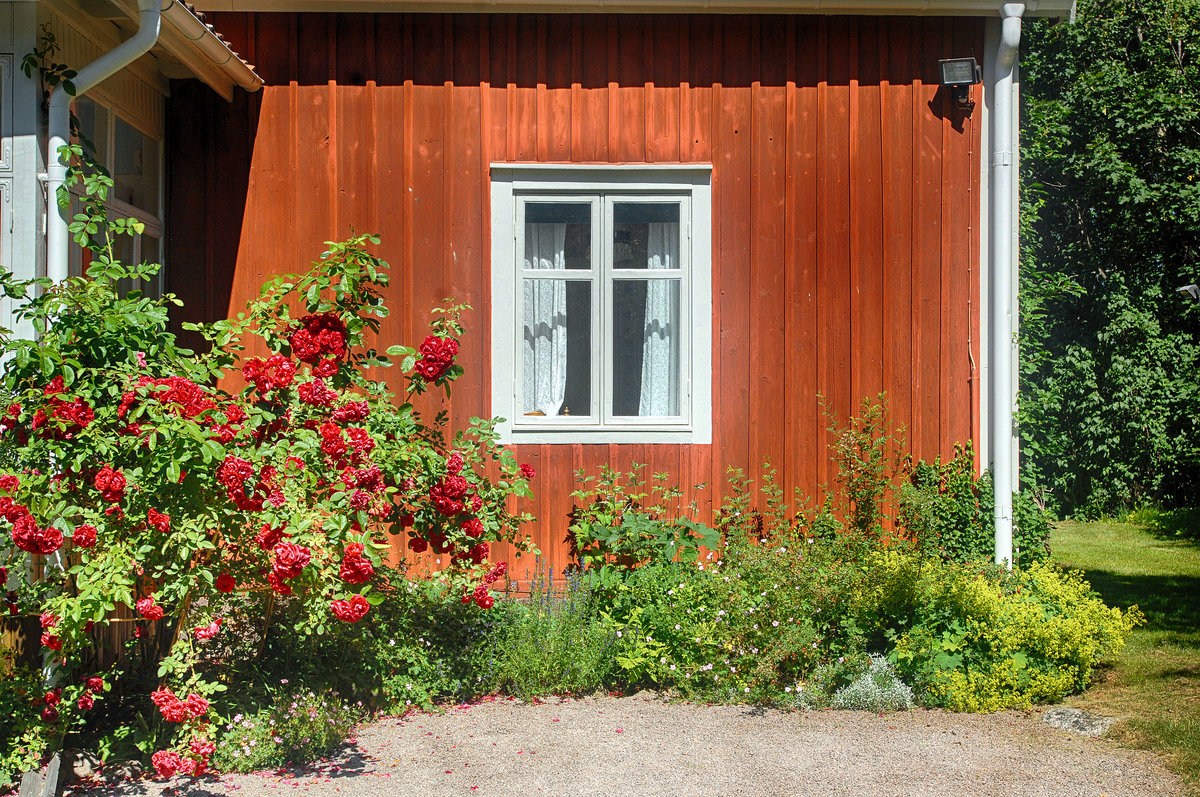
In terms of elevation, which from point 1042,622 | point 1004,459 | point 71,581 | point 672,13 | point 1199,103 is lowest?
point 1042,622

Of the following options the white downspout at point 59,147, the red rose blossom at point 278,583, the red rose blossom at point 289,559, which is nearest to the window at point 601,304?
the white downspout at point 59,147

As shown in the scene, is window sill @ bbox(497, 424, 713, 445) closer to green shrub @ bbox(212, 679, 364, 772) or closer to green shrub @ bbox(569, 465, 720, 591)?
green shrub @ bbox(569, 465, 720, 591)

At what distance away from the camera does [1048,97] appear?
12.8m

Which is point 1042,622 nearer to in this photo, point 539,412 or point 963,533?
point 963,533

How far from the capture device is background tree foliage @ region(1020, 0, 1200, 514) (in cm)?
1118

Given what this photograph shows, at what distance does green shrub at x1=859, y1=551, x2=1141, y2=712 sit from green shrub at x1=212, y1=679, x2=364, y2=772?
2556 mm

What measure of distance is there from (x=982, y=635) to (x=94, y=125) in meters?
5.05

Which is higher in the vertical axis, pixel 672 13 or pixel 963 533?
pixel 672 13

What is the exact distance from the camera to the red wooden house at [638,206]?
584 centimetres

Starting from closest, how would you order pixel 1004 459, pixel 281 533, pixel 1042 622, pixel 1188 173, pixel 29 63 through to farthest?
pixel 281 533 < pixel 29 63 < pixel 1042 622 < pixel 1004 459 < pixel 1188 173

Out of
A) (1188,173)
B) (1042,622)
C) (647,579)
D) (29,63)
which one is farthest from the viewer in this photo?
(1188,173)

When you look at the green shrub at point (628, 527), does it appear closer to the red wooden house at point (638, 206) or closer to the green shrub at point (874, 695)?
the red wooden house at point (638, 206)

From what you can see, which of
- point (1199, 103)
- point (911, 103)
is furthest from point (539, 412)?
point (1199, 103)

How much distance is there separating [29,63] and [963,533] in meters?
5.35
